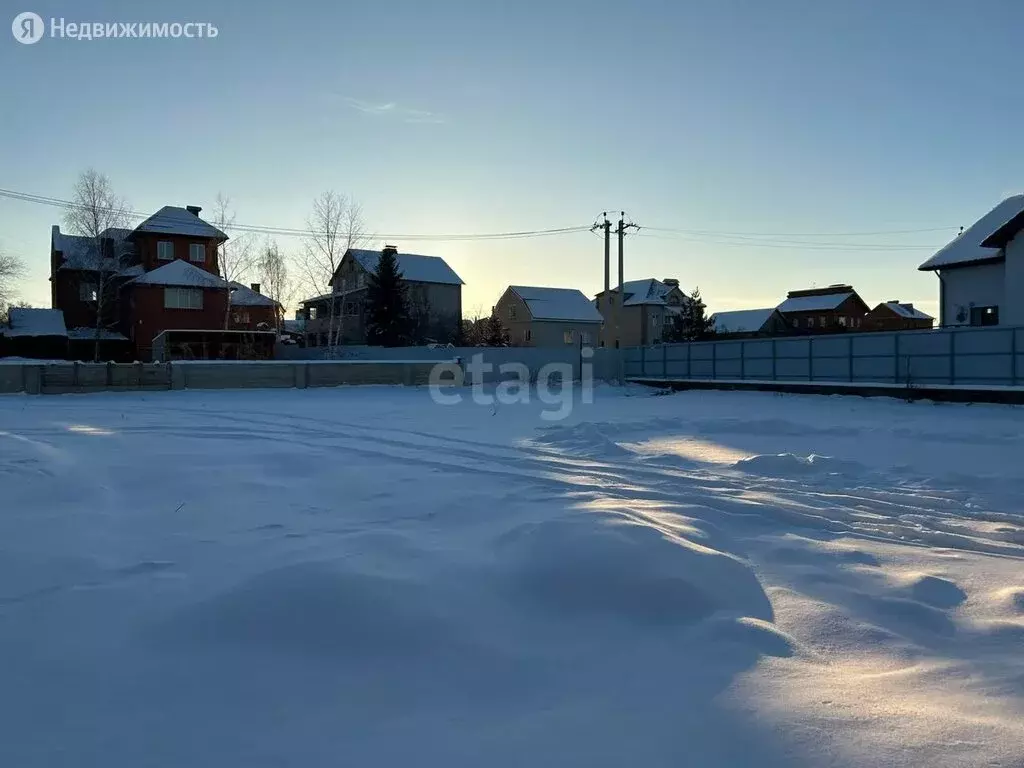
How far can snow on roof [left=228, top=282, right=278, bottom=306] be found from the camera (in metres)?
49.6

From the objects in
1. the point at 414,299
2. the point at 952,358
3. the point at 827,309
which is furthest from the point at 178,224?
the point at 827,309

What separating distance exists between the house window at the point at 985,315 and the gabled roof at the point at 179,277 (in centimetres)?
3898

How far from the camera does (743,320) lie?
7594 cm

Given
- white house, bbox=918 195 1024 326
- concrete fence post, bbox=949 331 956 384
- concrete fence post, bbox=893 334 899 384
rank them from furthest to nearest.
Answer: white house, bbox=918 195 1024 326
concrete fence post, bbox=893 334 899 384
concrete fence post, bbox=949 331 956 384

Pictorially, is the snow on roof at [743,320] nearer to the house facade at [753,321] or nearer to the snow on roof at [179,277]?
the house facade at [753,321]

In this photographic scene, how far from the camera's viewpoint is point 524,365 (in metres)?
35.6

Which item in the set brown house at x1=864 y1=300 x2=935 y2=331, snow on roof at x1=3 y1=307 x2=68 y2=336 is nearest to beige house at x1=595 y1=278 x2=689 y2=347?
brown house at x1=864 y1=300 x2=935 y2=331

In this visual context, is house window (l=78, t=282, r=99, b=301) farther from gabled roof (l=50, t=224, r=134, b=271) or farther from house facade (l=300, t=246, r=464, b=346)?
house facade (l=300, t=246, r=464, b=346)

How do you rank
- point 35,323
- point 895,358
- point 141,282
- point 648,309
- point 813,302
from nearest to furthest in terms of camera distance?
1. point 895,358
2. point 141,282
3. point 35,323
4. point 648,309
5. point 813,302

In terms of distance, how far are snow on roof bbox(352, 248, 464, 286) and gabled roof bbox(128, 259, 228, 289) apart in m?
11.8

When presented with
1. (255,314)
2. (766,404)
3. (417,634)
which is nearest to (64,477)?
(417,634)

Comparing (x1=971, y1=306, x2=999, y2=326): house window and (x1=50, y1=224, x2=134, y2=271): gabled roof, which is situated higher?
(x1=50, y1=224, x2=134, y2=271): gabled roof

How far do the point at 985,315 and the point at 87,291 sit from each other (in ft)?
159

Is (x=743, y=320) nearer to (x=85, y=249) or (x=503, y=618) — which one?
(x=85, y=249)
